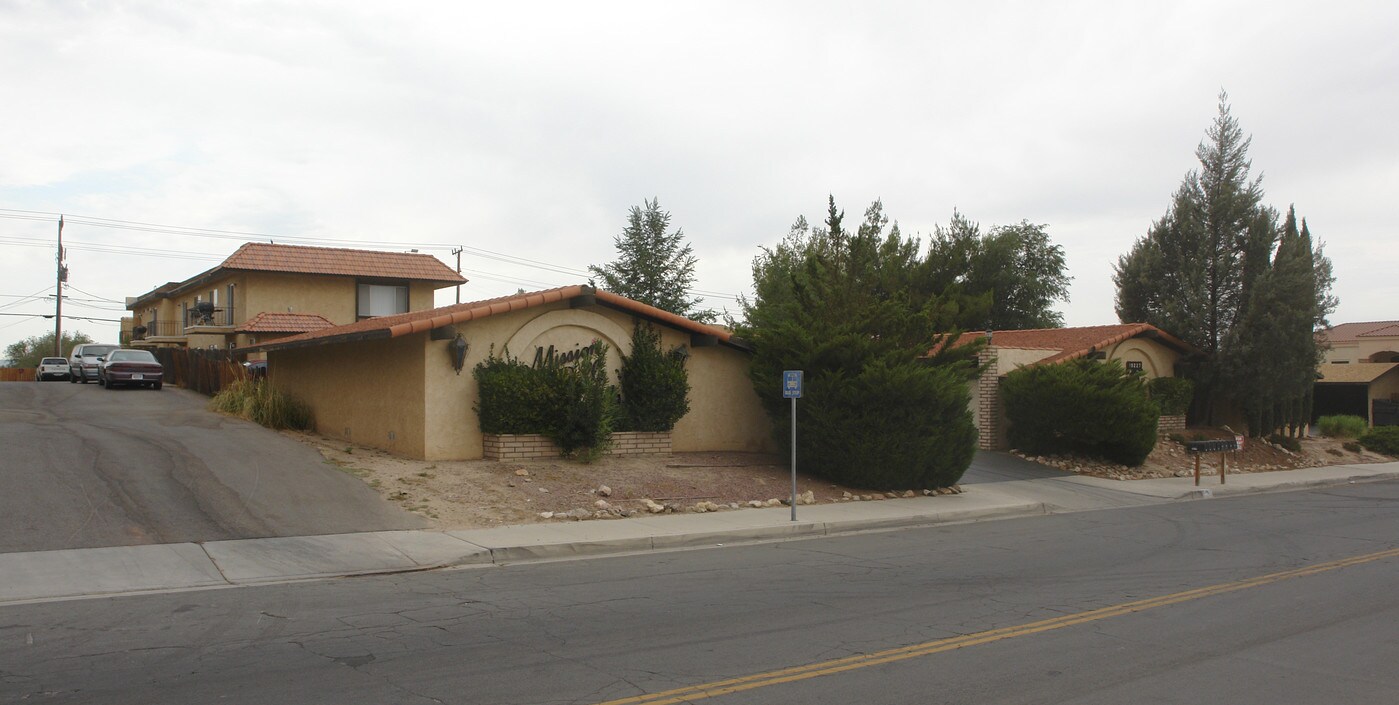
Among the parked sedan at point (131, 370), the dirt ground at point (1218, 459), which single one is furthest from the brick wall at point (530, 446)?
the parked sedan at point (131, 370)

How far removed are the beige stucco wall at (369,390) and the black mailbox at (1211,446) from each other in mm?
17344

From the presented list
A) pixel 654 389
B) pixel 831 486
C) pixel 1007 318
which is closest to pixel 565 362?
pixel 654 389

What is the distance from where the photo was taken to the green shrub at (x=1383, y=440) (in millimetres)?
33844

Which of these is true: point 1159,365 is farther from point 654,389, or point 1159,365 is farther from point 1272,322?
point 654,389

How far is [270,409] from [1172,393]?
25.0 meters

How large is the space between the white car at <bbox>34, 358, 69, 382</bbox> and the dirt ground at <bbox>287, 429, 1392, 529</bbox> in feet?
104

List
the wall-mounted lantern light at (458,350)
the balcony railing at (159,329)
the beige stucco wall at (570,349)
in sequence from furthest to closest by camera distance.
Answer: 1. the balcony railing at (159,329)
2. the beige stucco wall at (570,349)
3. the wall-mounted lantern light at (458,350)

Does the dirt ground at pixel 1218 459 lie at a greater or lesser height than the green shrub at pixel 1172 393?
lesser

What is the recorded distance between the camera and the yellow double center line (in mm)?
6090

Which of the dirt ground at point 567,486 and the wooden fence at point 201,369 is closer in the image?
the dirt ground at point 567,486

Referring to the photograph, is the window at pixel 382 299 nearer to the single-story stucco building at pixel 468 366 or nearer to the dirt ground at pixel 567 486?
the single-story stucco building at pixel 468 366

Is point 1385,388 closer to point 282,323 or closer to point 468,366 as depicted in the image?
point 468,366

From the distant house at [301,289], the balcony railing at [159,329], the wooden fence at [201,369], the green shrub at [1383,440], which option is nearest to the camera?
the wooden fence at [201,369]

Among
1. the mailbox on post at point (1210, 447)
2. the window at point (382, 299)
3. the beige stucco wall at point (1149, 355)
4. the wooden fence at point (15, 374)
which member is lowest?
the mailbox on post at point (1210, 447)
